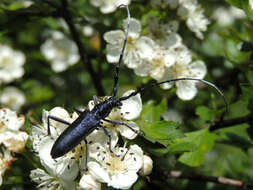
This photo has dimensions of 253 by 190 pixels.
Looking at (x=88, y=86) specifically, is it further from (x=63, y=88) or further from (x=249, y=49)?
(x=249, y=49)

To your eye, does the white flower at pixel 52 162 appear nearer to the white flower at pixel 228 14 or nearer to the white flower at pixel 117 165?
the white flower at pixel 117 165

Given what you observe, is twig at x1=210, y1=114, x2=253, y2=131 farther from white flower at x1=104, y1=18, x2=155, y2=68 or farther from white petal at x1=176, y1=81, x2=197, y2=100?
white flower at x1=104, y1=18, x2=155, y2=68

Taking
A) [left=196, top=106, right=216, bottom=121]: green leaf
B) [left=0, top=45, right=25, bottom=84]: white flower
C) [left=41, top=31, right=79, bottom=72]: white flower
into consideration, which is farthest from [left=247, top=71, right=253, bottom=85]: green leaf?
[left=0, top=45, right=25, bottom=84]: white flower

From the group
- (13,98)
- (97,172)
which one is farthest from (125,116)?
(13,98)

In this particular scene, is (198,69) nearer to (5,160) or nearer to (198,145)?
(198,145)

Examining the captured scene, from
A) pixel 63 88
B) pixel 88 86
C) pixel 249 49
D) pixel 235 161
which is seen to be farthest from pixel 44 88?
pixel 249 49
